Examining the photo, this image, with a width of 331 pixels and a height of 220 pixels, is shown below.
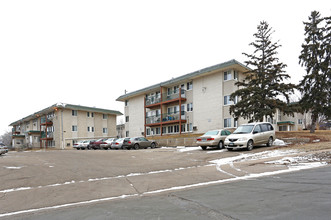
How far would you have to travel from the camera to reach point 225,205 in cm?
460

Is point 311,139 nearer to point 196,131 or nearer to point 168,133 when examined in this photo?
point 196,131

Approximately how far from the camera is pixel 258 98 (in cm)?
2108

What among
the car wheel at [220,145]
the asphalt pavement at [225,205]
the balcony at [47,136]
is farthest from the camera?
the balcony at [47,136]

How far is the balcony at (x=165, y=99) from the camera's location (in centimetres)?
3372

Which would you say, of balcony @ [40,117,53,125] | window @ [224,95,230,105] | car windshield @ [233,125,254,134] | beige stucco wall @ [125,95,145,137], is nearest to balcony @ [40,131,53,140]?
balcony @ [40,117,53,125]

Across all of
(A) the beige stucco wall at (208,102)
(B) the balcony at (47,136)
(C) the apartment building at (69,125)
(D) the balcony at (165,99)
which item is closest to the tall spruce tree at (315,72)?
(A) the beige stucco wall at (208,102)

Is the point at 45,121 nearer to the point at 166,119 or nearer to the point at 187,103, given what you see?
the point at 166,119

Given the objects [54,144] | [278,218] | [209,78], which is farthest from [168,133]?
[278,218]

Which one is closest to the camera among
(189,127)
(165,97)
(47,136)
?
(189,127)

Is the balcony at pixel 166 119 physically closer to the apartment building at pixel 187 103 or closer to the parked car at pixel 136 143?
the apartment building at pixel 187 103

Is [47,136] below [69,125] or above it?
below

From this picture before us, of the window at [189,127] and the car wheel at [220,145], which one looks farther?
the window at [189,127]

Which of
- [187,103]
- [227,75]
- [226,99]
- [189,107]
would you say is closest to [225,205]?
[226,99]

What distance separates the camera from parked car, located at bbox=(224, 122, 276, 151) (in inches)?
602
